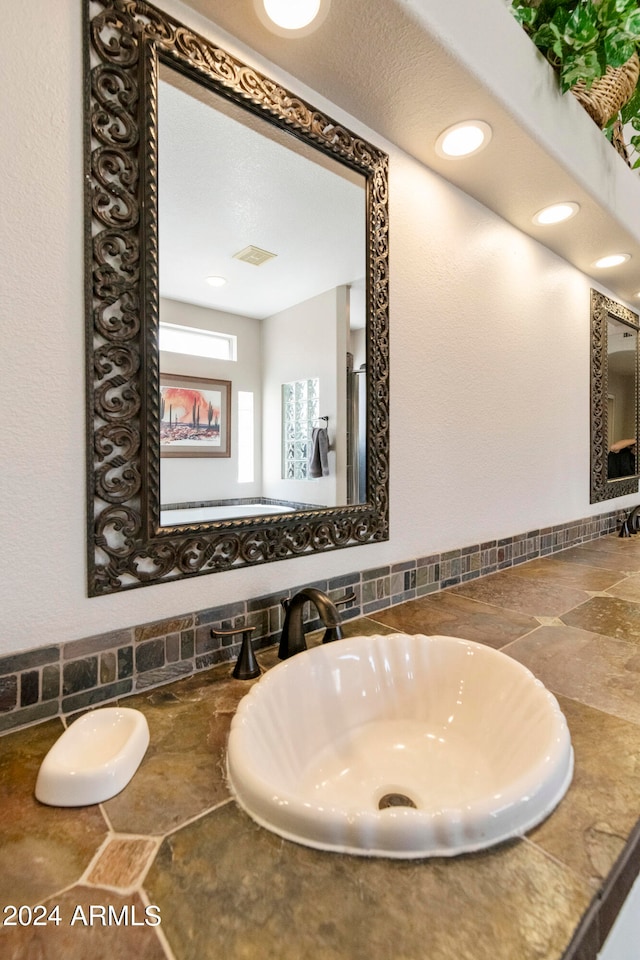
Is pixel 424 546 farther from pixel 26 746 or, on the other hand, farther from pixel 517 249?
pixel 517 249

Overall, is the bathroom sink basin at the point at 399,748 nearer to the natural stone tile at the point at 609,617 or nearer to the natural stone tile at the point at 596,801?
the natural stone tile at the point at 596,801

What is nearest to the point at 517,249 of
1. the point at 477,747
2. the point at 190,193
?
the point at 190,193

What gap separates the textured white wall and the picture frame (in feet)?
0.46

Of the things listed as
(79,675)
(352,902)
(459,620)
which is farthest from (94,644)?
(459,620)

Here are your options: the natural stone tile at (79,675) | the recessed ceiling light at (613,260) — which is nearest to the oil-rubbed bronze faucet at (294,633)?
the natural stone tile at (79,675)

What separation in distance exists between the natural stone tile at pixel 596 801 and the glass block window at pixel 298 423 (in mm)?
682

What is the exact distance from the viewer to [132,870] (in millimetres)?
434

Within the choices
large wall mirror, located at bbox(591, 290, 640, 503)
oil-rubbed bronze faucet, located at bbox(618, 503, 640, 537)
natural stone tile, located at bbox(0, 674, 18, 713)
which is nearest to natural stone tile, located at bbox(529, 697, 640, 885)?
natural stone tile, located at bbox(0, 674, 18, 713)

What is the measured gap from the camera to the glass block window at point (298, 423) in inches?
39.3

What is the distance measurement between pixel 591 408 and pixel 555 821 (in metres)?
2.02

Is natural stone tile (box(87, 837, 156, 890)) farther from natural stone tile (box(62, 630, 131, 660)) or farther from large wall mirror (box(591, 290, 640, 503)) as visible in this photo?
large wall mirror (box(591, 290, 640, 503))

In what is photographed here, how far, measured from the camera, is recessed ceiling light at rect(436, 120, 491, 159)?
1.06 meters

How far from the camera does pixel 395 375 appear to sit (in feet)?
3.84

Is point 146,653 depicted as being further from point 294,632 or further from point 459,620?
point 459,620
